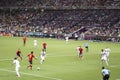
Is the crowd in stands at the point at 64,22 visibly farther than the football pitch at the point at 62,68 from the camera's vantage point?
Yes

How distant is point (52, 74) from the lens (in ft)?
109

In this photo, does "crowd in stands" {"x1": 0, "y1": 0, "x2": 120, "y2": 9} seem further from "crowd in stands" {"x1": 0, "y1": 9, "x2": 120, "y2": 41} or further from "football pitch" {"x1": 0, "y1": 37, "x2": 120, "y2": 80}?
"football pitch" {"x1": 0, "y1": 37, "x2": 120, "y2": 80}

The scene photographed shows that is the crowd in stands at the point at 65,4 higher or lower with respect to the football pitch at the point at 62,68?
higher

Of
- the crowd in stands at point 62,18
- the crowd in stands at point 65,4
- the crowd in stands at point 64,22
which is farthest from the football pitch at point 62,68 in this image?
the crowd in stands at point 65,4

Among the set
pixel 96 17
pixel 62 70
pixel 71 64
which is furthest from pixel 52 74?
pixel 96 17

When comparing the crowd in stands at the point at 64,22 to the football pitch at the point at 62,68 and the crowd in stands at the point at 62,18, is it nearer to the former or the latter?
the crowd in stands at the point at 62,18

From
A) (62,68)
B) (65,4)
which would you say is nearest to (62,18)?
(65,4)

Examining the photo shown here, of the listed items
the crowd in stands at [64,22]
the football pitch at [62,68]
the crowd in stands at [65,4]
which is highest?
the crowd in stands at [65,4]

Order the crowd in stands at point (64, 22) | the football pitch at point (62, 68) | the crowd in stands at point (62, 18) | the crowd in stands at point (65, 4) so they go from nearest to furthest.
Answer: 1. the football pitch at point (62, 68)
2. the crowd in stands at point (64, 22)
3. the crowd in stands at point (62, 18)
4. the crowd in stands at point (65, 4)

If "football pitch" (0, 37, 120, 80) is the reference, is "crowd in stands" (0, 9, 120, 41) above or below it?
above

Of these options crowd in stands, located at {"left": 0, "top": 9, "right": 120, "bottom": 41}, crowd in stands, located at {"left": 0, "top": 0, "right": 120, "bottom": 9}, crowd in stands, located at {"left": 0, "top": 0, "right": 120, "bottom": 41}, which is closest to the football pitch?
crowd in stands, located at {"left": 0, "top": 0, "right": 120, "bottom": 41}

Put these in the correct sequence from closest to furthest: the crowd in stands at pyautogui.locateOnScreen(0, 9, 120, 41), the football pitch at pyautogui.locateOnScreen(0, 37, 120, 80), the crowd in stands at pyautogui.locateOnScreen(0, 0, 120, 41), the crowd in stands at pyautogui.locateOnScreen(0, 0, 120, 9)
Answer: the football pitch at pyautogui.locateOnScreen(0, 37, 120, 80)
the crowd in stands at pyautogui.locateOnScreen(0, 9, 120, 41)
the crowd in stands at pyautogui.locateOnScreen(0, 0, 120, 41)
the crowd in stands at pyautogui.locateOnScreen(0, 0, 120, 9)

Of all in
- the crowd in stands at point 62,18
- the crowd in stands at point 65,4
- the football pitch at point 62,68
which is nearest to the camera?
the football pitch at point 62,68

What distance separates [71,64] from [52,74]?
7.22m
